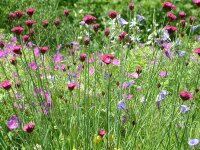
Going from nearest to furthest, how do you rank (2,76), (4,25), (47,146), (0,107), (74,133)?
1. (47,146)
2. (74,133)
3. (0,107)
4. (2,76)
5. (4,25)

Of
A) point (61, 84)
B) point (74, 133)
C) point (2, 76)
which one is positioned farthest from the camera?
point (2, 76)

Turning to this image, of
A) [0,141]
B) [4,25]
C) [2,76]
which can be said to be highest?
[0,141]

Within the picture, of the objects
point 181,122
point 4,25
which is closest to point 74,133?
point 181,122

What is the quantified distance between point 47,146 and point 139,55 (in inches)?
110

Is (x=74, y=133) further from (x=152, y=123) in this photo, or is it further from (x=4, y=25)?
(x=4, y=25)

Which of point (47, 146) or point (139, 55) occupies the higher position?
point (47, 146)

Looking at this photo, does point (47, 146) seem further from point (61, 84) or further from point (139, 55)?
point (139, 55)

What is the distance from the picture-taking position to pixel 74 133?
2584mm

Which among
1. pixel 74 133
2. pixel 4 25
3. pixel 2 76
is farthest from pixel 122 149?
pixel 4 25

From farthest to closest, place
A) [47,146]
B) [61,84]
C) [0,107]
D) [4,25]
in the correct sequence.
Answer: [4,25] < [61,84] < [0,107] < [47,146]

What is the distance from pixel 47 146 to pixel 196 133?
3.06ft

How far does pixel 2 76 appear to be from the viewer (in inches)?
154

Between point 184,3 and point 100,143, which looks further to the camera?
point 184,3

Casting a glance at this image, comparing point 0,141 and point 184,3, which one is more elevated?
point 0,141
